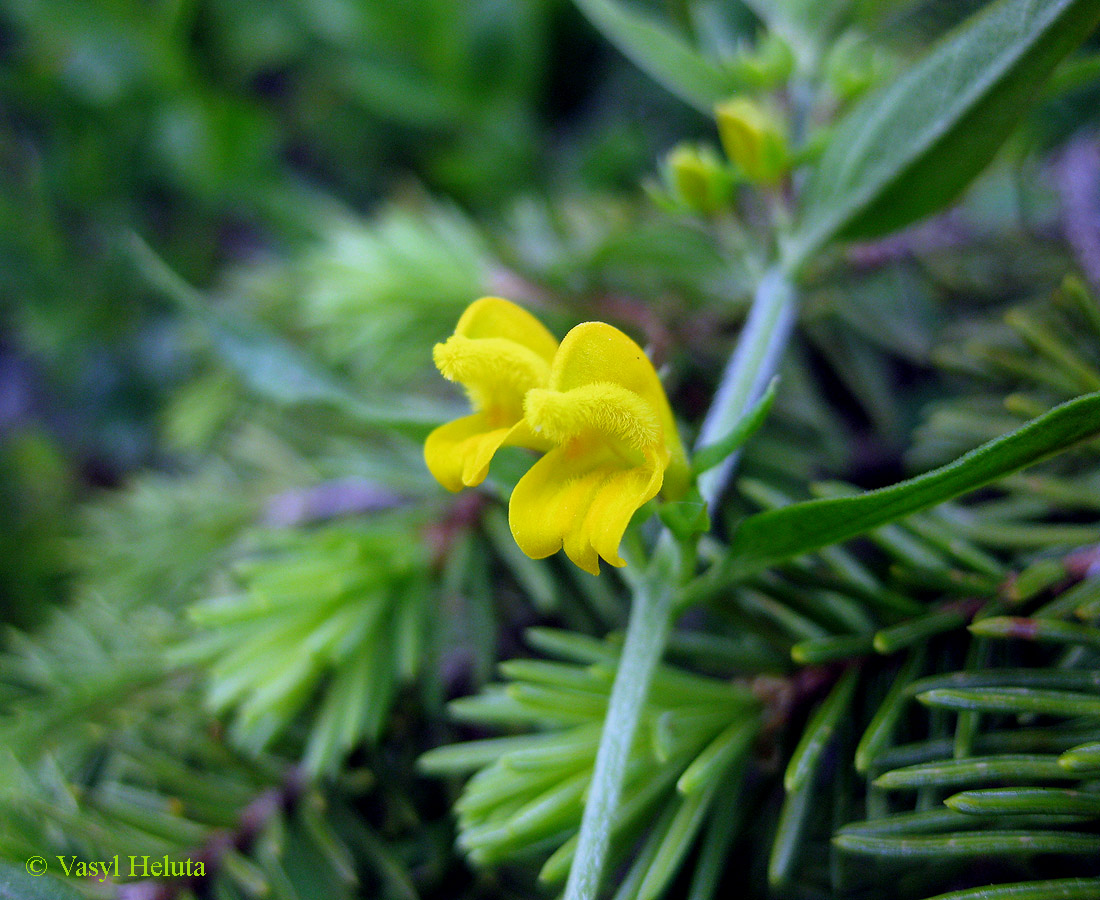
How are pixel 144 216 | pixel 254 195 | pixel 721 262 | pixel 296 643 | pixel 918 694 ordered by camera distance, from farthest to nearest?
1. pixel 144 216
2. pixel 254 195
3. pixel 721 262
4. pixel 296 643
5. pixel 918 694

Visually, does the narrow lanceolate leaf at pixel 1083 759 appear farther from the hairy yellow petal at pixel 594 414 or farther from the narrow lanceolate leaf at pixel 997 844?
the hairy yellow petal at pixel 594 414

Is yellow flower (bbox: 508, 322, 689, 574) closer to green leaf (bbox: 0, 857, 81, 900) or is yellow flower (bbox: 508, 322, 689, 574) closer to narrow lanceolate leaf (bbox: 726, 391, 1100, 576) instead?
narrow lanceolate leaf (bbox: 726, 391, 1100, 576)

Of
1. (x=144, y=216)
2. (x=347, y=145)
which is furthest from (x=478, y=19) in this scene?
(x=144, y=216)

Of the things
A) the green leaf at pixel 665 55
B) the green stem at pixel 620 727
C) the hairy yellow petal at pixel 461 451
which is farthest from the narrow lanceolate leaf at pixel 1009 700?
the green leaf at pixel 665 55

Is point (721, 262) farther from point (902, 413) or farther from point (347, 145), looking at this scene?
point (347, 145)

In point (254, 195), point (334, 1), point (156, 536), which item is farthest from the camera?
point (254, 195)
